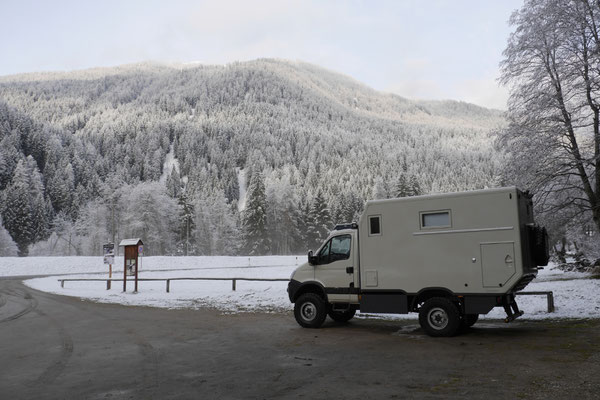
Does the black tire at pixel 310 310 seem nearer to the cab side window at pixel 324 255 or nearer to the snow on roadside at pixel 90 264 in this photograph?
the cab side window at pixel 324 255

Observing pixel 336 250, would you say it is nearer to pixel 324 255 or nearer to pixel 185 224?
pixel 324 255

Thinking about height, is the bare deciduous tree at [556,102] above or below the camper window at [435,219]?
above

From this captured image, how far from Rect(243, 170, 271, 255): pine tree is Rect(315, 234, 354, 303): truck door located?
211 ft

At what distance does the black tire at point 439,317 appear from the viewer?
1013 cm

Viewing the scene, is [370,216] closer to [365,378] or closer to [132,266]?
[365,378]

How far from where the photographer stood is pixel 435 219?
1080 cm

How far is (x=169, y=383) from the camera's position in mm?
6781

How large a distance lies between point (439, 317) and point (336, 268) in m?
2.95

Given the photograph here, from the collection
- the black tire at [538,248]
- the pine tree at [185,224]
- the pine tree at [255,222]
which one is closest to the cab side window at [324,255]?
the black tire at [538,248]

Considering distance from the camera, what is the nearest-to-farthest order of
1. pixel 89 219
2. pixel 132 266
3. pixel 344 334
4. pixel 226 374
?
pixel 226 374
pixel 344 334
pixel 132 266
pixel 89 219

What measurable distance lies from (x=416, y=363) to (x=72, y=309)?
15.3 metres

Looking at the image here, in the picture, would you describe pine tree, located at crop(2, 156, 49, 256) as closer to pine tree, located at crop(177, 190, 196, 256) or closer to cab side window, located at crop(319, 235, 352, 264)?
pine tree, located at crop(177, 190, 196, 256)

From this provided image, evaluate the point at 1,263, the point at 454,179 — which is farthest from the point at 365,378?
the point at 454,179

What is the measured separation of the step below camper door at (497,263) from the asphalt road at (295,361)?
1.30 m
